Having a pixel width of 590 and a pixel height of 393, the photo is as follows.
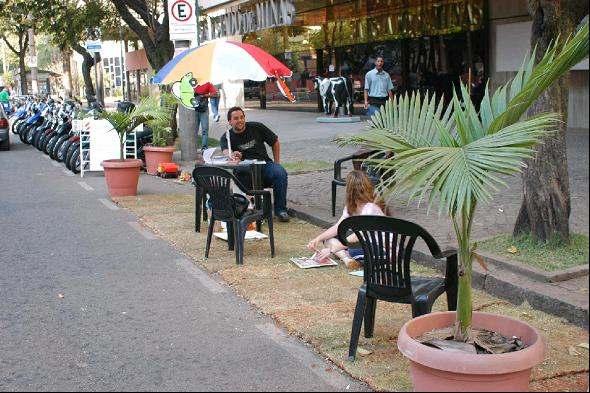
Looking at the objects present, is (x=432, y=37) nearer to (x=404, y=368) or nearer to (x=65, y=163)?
(x=65, y=163)

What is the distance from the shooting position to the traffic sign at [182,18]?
1345 cm

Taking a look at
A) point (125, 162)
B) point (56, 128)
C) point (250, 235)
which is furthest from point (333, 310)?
point (56, 128)

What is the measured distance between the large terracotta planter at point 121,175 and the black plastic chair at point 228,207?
4333 millimetres

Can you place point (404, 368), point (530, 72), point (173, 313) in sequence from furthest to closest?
point (173, 313) → point (404, 368) → point (530, 72)

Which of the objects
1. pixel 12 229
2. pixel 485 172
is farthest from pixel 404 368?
pixel 12 229

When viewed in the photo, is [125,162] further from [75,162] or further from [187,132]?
[187,132]

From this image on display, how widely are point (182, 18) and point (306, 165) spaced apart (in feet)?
11.6

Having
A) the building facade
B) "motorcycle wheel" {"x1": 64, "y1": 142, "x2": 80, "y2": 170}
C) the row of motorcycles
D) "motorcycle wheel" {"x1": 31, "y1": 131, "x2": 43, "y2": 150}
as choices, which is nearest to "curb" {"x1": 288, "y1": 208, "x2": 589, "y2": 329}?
the building facade

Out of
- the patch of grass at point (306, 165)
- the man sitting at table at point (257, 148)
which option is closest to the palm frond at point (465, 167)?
the man sitting at table at point (257, 148)

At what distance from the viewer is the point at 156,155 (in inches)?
576

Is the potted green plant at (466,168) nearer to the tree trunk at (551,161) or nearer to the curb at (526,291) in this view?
the curb at (526,291)

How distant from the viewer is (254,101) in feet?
116

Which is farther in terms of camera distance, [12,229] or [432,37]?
[432,37]

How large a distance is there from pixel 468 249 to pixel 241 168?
5169mm
